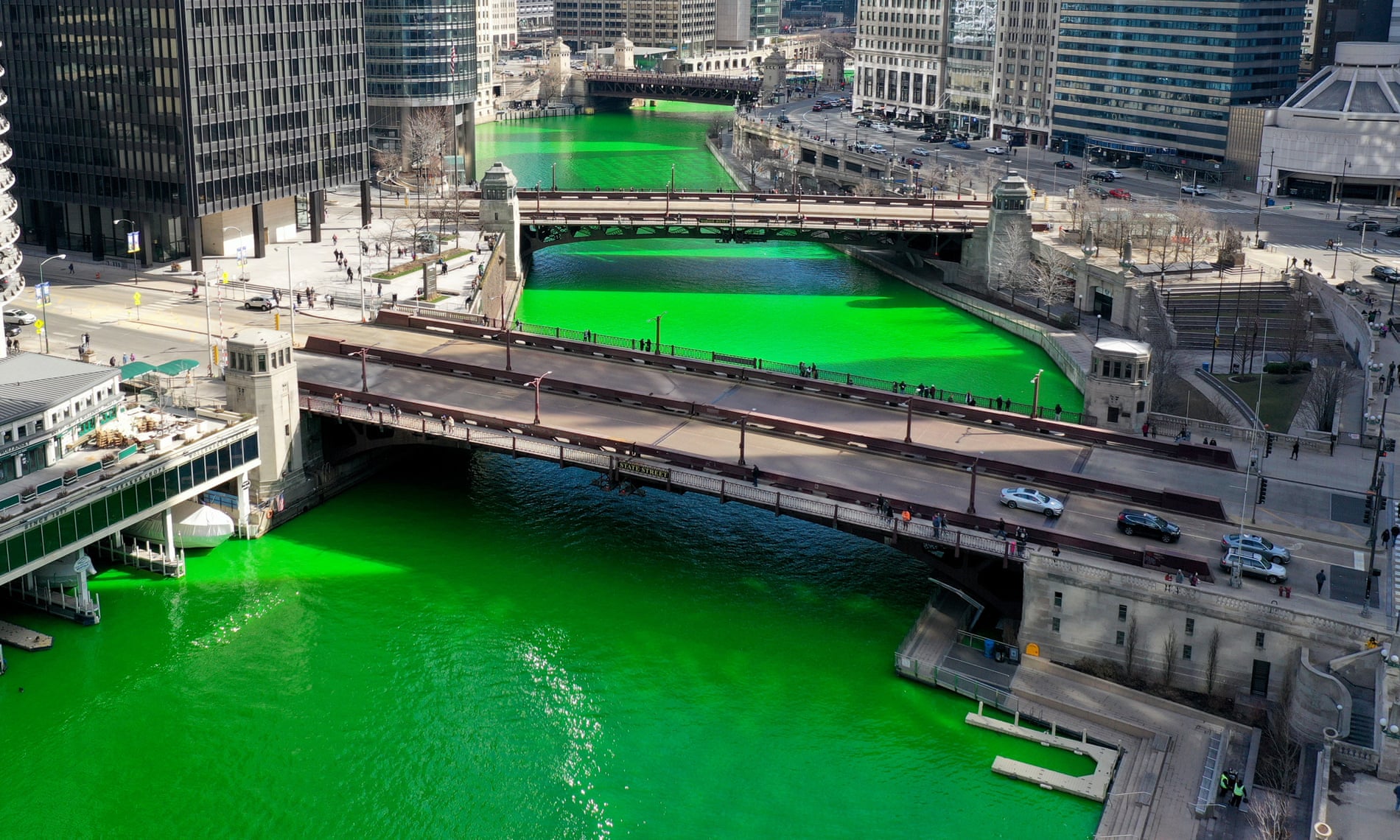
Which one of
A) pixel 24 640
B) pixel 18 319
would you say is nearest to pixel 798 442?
pixel 24 640

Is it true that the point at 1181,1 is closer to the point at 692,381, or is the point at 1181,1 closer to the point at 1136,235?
the point at 1136,235

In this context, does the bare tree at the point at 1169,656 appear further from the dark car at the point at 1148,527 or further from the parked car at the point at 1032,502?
the parked car at the point at 1032,502

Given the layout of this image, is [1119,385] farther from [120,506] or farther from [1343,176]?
[1343,176]

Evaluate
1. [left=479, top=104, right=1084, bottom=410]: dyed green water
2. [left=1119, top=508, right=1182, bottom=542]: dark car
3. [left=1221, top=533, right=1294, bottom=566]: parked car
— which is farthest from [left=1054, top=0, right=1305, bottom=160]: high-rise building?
[left=1221, top=533, right=1294, bottom=566]: parked car

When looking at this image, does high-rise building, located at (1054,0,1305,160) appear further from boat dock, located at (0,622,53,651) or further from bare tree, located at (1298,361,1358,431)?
boat dock, located at (0,622,53,651)

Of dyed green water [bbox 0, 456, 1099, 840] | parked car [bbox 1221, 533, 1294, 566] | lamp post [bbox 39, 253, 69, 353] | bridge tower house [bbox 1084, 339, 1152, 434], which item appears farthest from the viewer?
lamp post [bbox 39, 253, 69, 353]

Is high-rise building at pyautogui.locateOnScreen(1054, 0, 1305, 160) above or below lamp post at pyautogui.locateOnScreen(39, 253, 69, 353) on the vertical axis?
above
